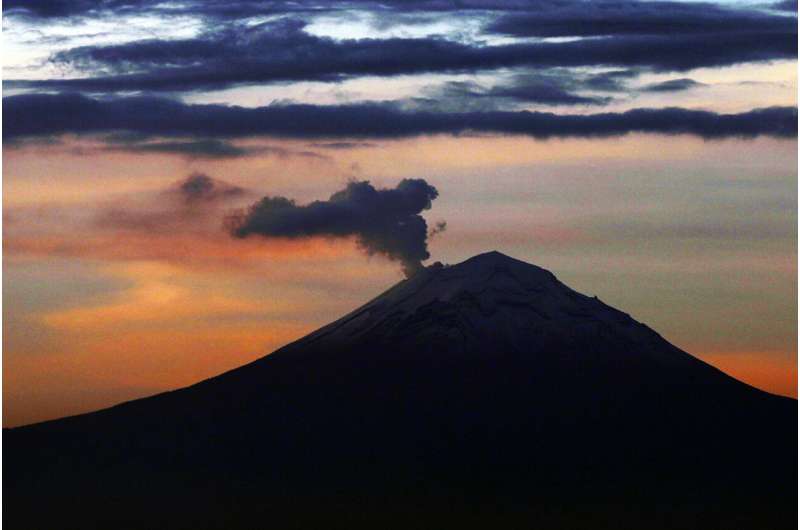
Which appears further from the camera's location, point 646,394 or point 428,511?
point 646,394

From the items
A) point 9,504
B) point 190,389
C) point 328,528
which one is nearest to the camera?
point 328,528

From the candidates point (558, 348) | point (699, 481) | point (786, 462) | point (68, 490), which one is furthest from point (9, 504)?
point (786, 462)

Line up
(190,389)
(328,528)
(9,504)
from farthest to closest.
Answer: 1. (190,389)
2. (9,504)
3. (328,528)

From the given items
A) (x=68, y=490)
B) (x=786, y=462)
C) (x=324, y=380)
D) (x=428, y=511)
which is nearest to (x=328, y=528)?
(x=428, y=511)

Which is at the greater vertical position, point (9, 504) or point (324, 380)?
point (324, 380)

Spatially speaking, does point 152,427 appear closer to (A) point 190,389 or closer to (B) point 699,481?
(A) point 190,389

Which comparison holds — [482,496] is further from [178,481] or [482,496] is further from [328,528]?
[178,481]
